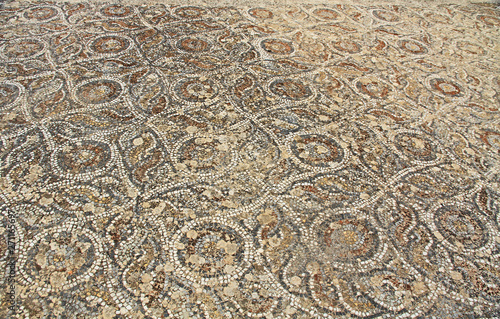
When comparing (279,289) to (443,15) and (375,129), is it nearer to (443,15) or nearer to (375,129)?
(375,129)

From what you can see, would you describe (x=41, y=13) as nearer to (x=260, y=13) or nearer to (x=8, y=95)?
(x=8, y=95)

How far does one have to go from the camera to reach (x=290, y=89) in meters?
2.85

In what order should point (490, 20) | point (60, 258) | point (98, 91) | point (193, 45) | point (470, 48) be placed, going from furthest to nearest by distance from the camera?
1. point (490, 20)
2. point (470, 48)
3. point (193, 45)
4. point (98, 91)
5. point (60, 258)

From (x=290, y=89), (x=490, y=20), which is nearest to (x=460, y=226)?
(x=290, y=89)

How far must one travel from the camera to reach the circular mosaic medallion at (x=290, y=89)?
2.79 m

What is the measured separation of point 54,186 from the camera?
1936 millimetres

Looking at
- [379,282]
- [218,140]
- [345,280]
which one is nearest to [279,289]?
[345,280]

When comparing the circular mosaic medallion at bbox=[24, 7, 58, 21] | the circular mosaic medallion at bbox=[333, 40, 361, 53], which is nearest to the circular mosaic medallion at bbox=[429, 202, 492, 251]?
the circular mosaic medallion at bbox=[333, 40, 361, 53]

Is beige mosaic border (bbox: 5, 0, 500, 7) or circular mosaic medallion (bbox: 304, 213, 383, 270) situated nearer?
circular mosaic medallion (bbox: 304, 213, 383, 270)

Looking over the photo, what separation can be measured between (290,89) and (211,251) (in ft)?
5.58

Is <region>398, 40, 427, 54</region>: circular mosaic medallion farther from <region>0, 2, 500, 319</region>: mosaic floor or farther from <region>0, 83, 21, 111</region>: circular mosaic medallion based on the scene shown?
<region>0, 83, 21, 111</region>: circular mosaic medallion

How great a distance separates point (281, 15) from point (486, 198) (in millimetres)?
3017

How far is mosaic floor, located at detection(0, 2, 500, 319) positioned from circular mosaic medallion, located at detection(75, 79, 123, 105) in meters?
0.02

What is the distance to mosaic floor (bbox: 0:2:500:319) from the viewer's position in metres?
1.58
